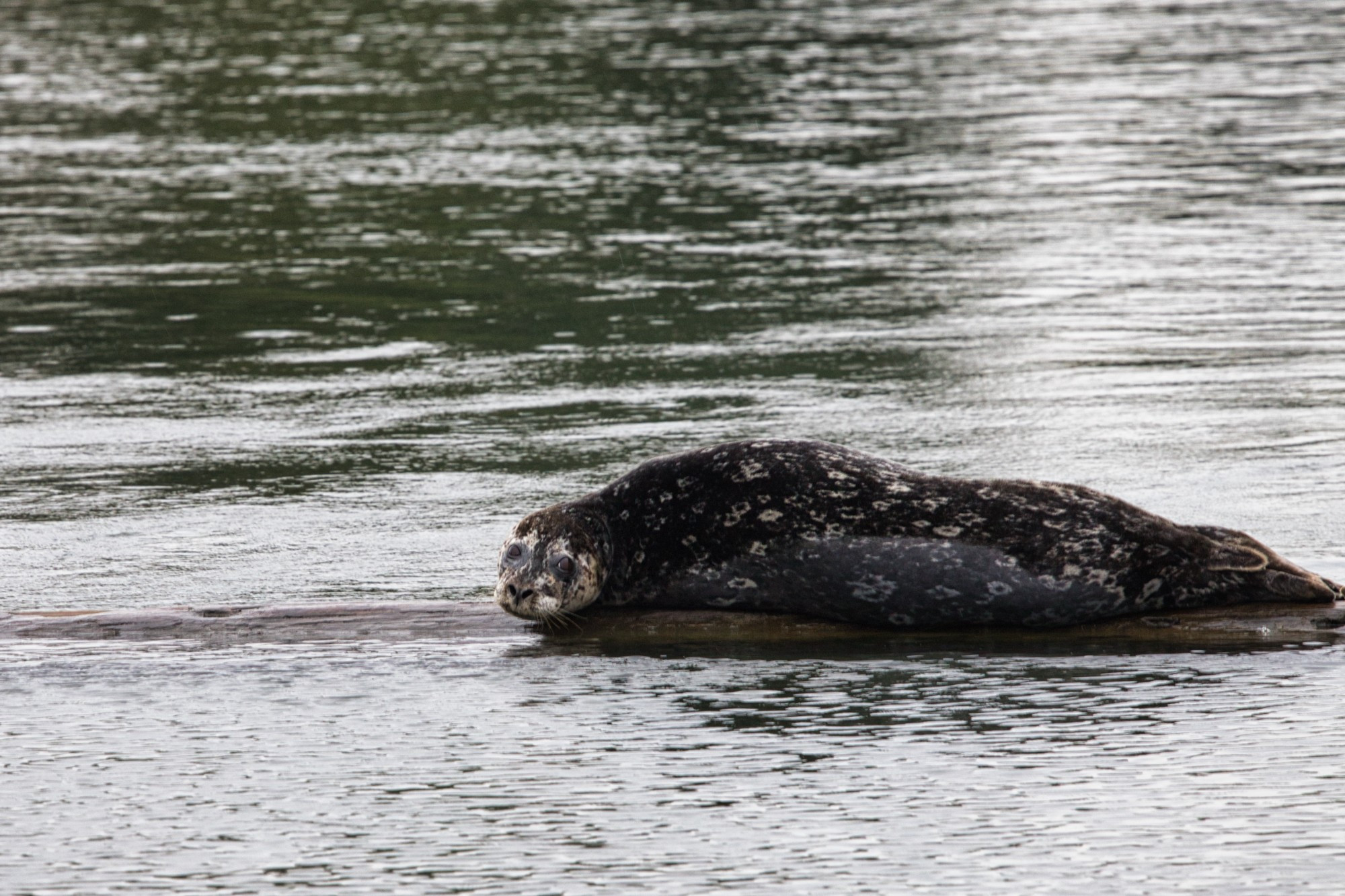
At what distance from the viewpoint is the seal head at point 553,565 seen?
7.46m

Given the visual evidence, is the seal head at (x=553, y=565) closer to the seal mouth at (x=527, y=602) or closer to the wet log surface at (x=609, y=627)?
the seal mouth at (x=527, y=602)

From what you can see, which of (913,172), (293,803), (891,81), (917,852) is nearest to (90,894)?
(293,803)

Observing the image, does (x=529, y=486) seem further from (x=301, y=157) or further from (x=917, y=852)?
(x=301, y=157)

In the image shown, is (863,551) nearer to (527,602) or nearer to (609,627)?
(609,627)

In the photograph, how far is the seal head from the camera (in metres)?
7.46

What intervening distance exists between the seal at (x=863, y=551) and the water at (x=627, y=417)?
25 cm

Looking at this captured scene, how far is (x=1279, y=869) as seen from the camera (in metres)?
5.34

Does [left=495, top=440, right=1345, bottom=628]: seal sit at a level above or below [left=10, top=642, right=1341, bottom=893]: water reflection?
above

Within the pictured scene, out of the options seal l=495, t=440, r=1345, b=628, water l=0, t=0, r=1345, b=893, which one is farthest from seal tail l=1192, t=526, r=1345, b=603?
water l=0, t=0, r=1345, b=893

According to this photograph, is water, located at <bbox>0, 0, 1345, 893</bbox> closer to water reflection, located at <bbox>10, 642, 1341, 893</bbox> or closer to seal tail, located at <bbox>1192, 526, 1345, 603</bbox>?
water reflection, located at <bbox>10, 642, 1341, 893</bbox>

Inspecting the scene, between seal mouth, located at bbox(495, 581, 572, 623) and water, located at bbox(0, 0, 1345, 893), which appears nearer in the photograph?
water, located at bbox(0, 0, 1345, 893)

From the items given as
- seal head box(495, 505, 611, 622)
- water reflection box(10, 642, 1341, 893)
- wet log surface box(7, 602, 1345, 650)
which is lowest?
water reflection box(10, 642, 1341, 893)

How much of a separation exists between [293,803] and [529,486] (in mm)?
3962

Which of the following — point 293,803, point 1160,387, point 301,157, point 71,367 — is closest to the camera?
point 293,803
